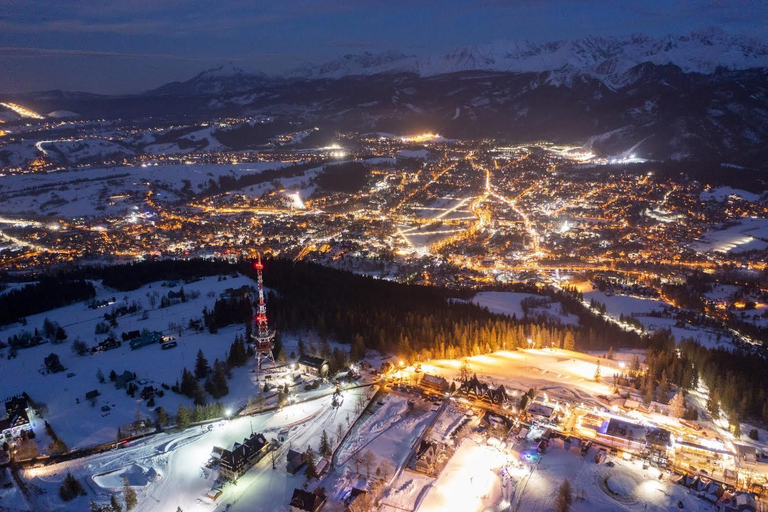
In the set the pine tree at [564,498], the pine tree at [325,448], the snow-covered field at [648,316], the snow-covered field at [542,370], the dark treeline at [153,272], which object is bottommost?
the snow-covered field at [648,316]

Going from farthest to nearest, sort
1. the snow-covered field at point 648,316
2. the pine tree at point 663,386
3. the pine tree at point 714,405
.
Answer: the snow-covered field at point 648,316
the pine tree at point 663,386
the pine tree at point 714,405

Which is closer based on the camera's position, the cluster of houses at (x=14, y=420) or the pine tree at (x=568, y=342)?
the cluster of houses at (x=14, y=420)

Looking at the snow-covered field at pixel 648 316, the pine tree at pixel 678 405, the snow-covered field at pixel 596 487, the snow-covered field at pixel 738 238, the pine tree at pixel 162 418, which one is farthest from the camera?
the snow-covered field at pixel 738 238

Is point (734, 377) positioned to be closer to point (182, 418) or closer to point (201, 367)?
point (182, 418)

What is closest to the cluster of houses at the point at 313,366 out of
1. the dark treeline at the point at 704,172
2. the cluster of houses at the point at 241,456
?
the cluster of houses at the point at 241,456

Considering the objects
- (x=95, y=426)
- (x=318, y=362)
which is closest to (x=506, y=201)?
(x=318, y=362)

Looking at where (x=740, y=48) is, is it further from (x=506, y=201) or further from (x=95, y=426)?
(x=95, y=426)

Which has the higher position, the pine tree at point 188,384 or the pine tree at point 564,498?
the pine tree at point 188,384

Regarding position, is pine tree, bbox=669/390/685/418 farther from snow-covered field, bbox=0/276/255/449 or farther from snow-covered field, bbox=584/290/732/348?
snow-covered field, bbox=0/276/255/449

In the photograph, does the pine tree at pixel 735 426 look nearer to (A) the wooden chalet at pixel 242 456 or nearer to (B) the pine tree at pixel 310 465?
(B) the pine tree at pixel 310 465
